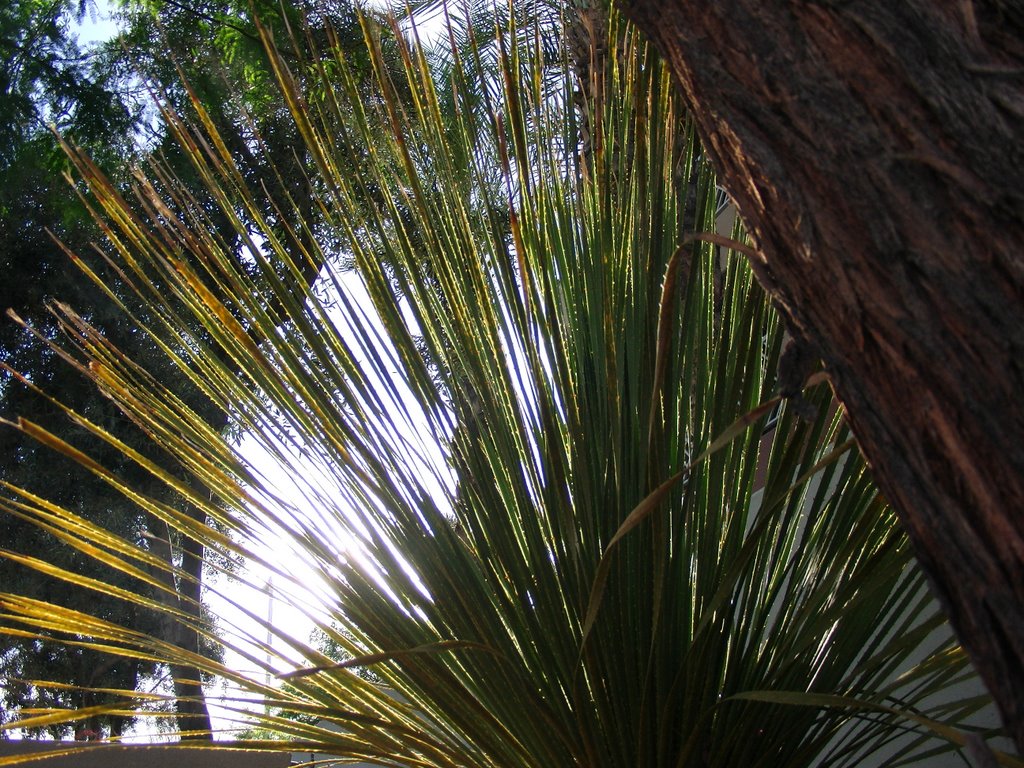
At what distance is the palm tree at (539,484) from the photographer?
1.54m

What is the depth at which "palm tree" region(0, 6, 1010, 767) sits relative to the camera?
1543 millimetres

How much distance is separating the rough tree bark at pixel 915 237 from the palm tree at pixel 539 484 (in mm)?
611

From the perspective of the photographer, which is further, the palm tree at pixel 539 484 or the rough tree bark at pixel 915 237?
the palm tree at pixel 539 484

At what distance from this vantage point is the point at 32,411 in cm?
1015

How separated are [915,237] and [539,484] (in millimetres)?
1008

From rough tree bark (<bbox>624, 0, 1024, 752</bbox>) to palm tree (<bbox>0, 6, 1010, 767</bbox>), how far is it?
61 cm

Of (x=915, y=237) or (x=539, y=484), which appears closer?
(x=915, y=237)

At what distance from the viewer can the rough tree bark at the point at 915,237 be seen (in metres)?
0.70

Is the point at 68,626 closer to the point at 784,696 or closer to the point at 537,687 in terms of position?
the point at 537,687

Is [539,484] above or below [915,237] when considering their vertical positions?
above

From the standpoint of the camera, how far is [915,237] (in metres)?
0.74

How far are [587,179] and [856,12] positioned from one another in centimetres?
112

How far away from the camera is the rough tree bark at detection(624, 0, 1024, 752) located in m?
0.70

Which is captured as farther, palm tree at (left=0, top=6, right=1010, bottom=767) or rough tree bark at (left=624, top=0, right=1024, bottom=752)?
palm tree at (left=0, top=6, right=1010, bottom=767)
